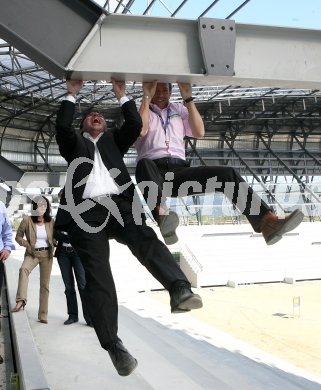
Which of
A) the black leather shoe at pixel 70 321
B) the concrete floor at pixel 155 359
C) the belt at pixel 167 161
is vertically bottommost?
the concrete floor at pixel 155 359

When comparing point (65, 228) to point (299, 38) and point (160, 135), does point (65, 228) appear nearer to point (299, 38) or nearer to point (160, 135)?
point (160, 135)

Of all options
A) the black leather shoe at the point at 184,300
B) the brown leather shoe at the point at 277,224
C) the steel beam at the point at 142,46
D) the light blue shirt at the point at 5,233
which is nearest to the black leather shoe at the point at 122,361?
the black leather shoe at the point at 184,300

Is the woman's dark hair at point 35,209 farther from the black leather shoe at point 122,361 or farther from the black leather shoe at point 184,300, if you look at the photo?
the black leather shoe at point 184,300

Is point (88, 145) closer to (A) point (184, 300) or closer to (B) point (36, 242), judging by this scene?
(A) point (184, 300)

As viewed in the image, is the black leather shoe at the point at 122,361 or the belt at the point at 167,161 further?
the belt at the point at 167,161

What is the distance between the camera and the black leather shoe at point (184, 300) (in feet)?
8.42

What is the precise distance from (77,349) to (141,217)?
7.35 feet

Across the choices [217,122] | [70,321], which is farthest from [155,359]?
[217,122]

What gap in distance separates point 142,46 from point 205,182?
92cm

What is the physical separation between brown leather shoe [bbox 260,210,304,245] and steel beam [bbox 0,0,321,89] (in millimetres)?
831

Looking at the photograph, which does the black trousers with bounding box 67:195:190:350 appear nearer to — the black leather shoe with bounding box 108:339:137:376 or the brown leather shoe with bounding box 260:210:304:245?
the black leather shoe with bounding box 108:339:137:376

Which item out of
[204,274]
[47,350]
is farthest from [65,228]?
[204,274]

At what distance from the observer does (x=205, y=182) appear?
3.15m

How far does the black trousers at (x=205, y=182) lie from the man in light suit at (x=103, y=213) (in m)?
0.18
